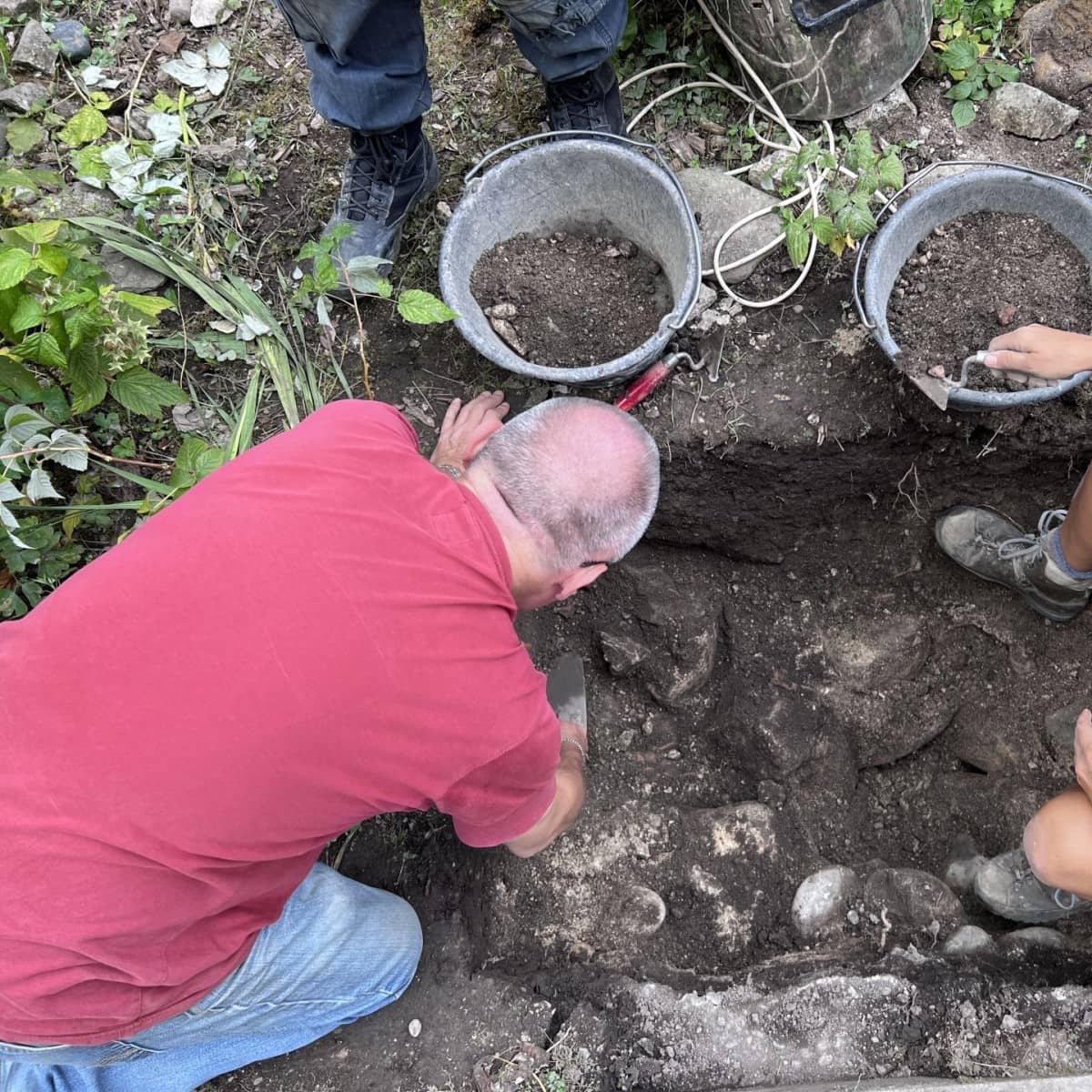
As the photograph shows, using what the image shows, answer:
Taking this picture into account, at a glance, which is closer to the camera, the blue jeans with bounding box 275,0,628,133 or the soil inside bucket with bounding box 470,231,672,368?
the blue jeans with bounding box 275,0,628,133

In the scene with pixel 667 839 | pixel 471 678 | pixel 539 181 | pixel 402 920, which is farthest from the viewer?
pixel 539 181

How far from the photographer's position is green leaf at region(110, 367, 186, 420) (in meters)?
2.00

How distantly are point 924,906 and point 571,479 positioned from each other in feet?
4.17

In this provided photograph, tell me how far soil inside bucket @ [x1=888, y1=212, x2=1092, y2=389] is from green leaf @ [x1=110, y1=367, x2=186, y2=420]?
1.75 metres

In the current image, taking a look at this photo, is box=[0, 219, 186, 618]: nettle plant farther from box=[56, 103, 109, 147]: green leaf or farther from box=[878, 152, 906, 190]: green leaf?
box=[878, 152, 906, 190]: green leaf

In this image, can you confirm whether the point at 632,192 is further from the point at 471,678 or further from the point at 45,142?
the point at 45,142

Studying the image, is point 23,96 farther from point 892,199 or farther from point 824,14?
point 892,199

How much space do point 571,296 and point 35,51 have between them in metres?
1.85

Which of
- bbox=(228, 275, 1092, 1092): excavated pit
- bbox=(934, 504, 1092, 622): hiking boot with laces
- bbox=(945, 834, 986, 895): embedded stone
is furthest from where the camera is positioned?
bbox=(934, 504, 1092, 622): hiking boot with laces

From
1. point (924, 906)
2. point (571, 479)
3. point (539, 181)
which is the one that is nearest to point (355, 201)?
point (539, 181)

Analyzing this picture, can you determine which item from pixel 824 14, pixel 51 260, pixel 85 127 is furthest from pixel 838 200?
pixel 85 127

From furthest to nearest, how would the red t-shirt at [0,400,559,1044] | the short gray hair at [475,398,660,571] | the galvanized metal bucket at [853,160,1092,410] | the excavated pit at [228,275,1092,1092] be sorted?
the galvanized metal bucket at [853,160,1092,410] < the excavated pit at [228,275,1092,1092] < the short gray hair at [475,398,660,571] < the red t-shirt at [0,400,559,1044]

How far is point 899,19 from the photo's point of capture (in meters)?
2.13

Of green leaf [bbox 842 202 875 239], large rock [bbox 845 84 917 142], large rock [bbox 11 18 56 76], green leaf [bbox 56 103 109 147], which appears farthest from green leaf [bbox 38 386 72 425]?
large rock [bbox 845 84 917 142]
